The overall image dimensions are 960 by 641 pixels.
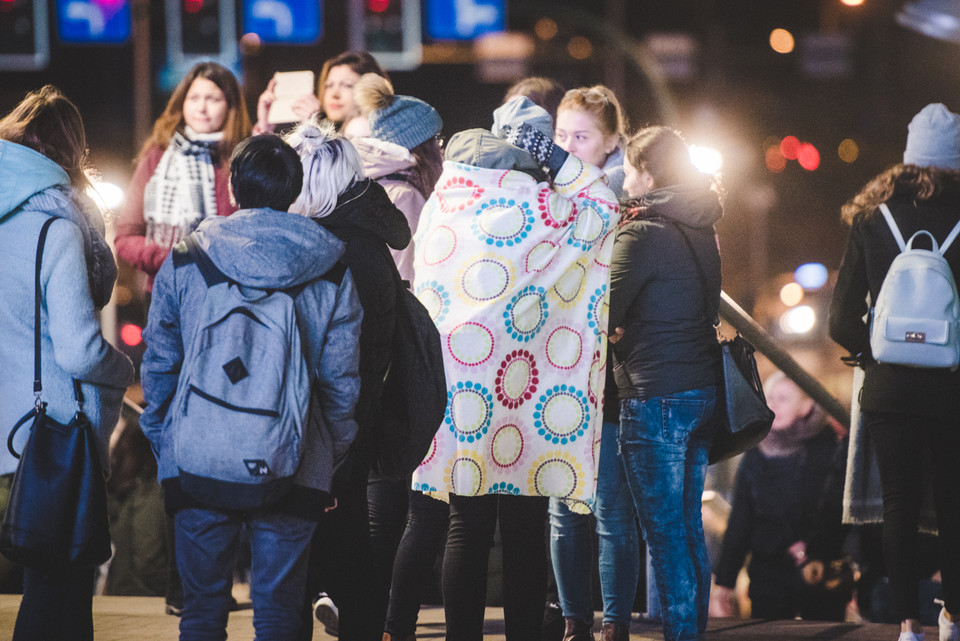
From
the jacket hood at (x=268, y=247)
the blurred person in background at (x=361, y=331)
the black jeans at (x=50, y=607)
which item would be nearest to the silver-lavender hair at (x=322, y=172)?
the blurred person in background at (x=361, y=331)

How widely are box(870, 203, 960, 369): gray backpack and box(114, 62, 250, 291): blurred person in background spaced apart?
9.81 feet

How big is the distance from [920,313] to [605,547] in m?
1.55

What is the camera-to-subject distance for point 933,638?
5.02 m

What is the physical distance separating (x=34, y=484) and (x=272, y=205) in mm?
1097

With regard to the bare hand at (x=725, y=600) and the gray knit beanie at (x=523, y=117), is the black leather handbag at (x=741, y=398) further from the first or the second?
the bare hand at (x=725, y=600)

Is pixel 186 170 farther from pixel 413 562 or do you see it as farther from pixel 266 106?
pixel 413 562

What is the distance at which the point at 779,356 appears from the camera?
5.71m

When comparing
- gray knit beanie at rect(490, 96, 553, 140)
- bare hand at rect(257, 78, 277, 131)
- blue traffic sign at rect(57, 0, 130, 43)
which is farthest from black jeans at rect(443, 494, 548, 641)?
blue traffic sign at rect(57, 0, 130, 43)

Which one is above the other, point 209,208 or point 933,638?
point 209,208

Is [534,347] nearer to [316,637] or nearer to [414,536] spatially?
[414,536]

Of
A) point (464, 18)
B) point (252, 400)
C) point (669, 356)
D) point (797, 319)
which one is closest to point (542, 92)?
point (669, 356)

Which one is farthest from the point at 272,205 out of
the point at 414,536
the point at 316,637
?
the point at 316,637

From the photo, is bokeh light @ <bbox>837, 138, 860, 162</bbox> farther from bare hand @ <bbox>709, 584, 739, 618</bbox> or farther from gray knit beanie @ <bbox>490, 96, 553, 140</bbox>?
gray knit beanie @ <bbox>490, 96, 553, 140</bbox>

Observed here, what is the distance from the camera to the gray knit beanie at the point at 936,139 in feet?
16.1
